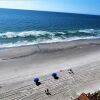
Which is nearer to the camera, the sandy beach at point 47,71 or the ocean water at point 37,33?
the sandy beach at point 47,71

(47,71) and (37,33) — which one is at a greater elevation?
(37,33)

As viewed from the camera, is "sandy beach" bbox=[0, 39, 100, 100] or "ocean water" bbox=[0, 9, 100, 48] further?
"ocean water" bbox=[0, 9, 100, 48]

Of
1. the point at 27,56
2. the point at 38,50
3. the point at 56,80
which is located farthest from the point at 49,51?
the point at 56,80

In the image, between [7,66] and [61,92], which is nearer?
[61,92]

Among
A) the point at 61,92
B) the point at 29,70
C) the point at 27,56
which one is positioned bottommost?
the point at 61,92

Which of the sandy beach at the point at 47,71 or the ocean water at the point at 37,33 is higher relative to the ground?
the ocean water at the point at 37,33

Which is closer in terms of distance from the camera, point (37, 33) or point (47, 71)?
point (47, 71)

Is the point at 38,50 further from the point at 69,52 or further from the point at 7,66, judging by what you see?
the point at 7,66

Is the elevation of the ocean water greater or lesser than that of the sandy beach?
greater
